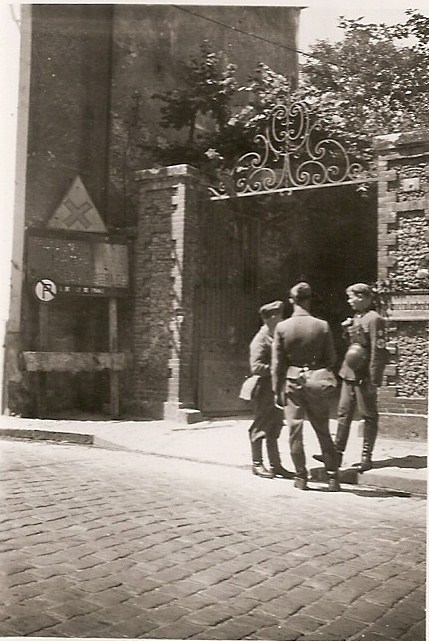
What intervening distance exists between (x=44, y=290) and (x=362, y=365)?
141 inches

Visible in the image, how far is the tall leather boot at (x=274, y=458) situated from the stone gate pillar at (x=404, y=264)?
4.50 feet

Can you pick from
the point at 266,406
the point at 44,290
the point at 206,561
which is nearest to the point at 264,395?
the point at 266,406

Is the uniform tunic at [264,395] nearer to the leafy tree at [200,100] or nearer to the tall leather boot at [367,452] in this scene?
the tall leather boot at [367,452]

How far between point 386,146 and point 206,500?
441cm

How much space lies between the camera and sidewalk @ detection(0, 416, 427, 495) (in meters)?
5.74

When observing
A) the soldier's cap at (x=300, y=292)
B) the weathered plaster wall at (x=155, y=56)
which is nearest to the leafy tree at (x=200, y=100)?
the weathered plaster wall at (x=155, y=56)

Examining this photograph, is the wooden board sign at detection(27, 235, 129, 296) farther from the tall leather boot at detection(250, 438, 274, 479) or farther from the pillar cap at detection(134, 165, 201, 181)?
→ the tall leather boot at detection(250, 438, 274, 479)

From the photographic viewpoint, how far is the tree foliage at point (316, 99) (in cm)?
593

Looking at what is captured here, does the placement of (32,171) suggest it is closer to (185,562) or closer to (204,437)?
(204,437)

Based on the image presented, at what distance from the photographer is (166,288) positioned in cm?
940

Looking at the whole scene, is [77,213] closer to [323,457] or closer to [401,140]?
[401,140]

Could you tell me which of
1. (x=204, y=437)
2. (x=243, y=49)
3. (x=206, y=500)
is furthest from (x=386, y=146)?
(x=206, y=500)

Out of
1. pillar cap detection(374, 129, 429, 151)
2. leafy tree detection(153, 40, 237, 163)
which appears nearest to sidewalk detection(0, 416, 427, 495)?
pillar cap detection(374, 129, 429, 151)

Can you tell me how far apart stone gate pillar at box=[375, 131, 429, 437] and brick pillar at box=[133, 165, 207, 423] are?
2.83 m
